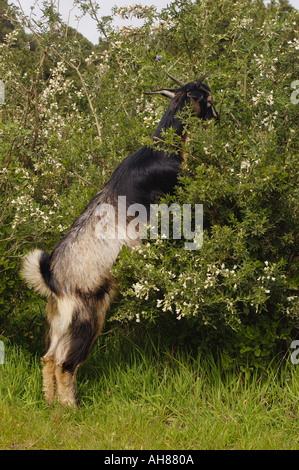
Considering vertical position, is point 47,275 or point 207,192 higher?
point 207,192

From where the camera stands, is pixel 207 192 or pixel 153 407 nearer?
pixel 207 192

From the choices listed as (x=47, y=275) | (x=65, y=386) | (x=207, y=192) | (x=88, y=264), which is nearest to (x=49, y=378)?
(x=65, y=386)

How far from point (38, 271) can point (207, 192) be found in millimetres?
1445

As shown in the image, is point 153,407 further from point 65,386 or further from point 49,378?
point 49,378

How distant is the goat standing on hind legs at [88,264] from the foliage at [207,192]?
182mm

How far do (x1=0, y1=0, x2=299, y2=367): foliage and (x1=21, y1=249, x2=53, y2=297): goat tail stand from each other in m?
0.58

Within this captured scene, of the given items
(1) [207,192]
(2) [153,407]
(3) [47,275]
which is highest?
(1) [207,192]

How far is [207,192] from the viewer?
3.78 m

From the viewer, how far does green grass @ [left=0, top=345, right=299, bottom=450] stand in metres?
3.71

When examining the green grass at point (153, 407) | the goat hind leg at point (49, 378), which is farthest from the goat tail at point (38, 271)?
the green grass at point (153, 407)

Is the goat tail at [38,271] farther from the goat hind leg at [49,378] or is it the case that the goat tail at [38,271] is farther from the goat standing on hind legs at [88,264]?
the goat hind leg at [49,378]

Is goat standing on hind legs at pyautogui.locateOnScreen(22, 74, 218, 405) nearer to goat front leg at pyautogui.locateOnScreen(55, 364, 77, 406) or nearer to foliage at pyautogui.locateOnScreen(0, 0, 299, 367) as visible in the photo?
goat front leg at pyautogui.locateOnScreen(55, 364, 77, 406)

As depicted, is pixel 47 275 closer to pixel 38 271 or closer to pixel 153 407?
pixel 38 271

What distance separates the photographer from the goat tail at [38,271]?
410 cm
